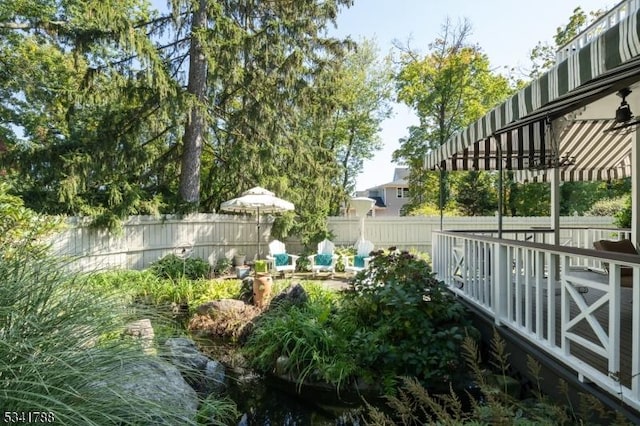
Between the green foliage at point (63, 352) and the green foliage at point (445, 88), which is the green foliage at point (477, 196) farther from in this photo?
the green foliage at point (63, 352)

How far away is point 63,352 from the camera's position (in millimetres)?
1711

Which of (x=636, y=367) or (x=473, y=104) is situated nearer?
(x=636, y=367)

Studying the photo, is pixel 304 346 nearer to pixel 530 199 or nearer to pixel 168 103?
pixel 168 103

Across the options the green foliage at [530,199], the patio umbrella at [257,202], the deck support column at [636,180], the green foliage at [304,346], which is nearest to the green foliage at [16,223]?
the green foliage at [304,346]

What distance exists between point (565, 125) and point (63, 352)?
6.05 metres

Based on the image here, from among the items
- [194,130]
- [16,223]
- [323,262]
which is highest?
[194,130]

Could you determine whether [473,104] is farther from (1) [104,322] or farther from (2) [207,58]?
(1) [104,322]

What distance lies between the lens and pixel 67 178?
8.97 m

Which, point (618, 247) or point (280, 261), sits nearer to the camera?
point (618, 247)

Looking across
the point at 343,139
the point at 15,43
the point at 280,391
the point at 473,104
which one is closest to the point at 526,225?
the point at 473,104

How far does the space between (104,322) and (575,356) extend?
2891mm

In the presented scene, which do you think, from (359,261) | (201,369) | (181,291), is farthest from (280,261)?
(201,369)

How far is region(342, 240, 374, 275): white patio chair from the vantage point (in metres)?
9.77

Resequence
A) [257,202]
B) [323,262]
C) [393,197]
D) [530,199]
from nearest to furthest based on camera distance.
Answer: [257,202]
[323,262]
[530,199]
[393,197]
